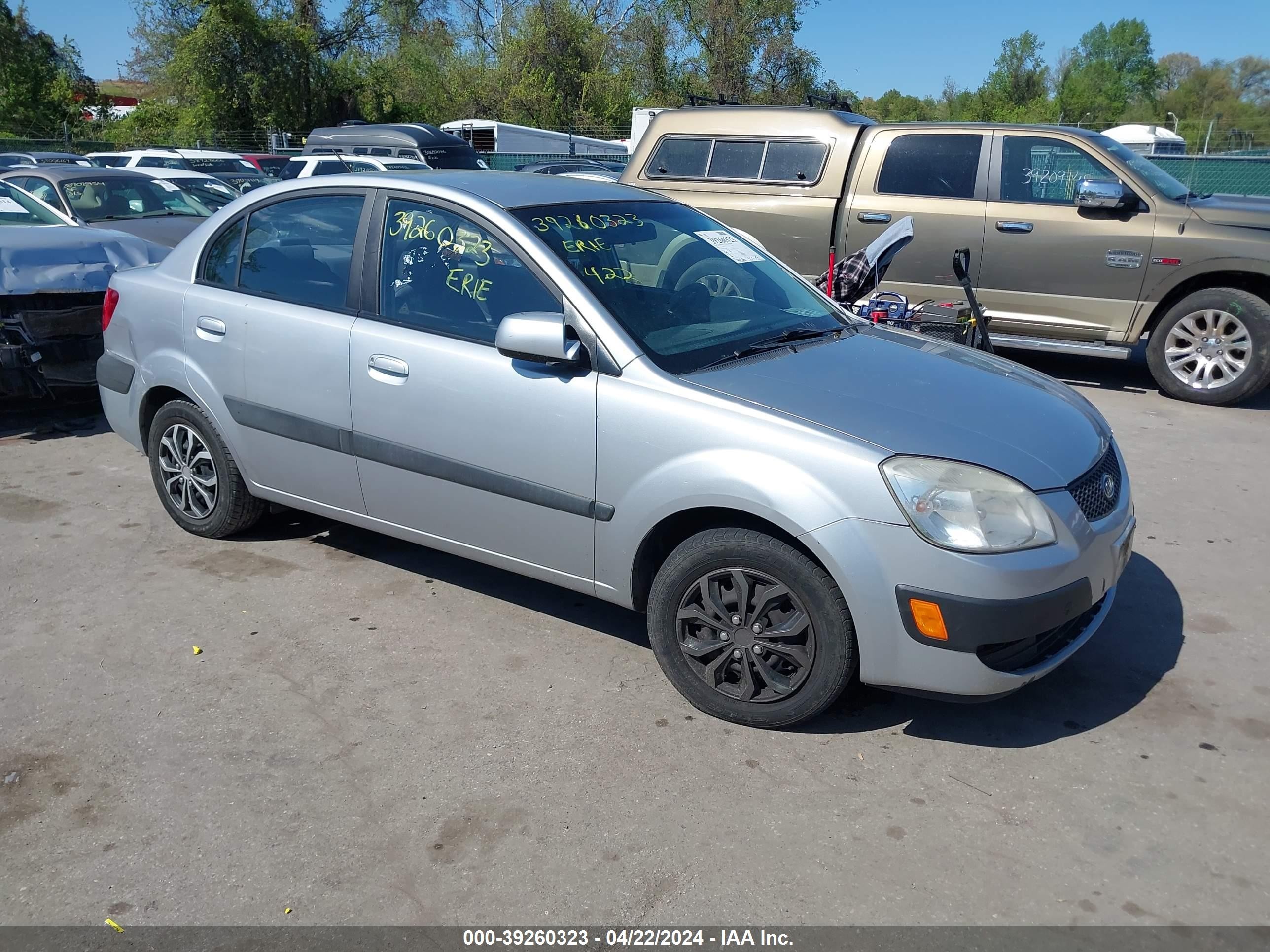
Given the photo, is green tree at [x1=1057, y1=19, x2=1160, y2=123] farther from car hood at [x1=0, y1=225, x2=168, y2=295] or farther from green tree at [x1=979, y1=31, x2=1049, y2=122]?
car hood at [x1=0, y1=225, x2=168, y2=295]

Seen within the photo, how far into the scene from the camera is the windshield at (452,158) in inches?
822

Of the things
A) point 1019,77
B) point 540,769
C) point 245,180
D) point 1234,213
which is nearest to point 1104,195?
point 1234,213

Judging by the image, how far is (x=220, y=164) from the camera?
22.0m

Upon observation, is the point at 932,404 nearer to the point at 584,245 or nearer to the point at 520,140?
the point at 584,245

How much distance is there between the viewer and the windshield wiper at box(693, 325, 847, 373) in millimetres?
3619

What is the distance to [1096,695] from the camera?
11.9 ft

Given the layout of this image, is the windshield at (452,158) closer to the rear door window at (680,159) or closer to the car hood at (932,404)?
the rear door window at (680,159)

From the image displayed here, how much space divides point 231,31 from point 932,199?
120ft

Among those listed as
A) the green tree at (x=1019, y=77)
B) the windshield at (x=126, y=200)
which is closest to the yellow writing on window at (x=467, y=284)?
the windshield at (x=126, y=200)

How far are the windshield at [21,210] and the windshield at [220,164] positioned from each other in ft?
48.0

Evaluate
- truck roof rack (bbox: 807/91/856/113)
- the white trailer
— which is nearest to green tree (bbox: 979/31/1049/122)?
the white trailer

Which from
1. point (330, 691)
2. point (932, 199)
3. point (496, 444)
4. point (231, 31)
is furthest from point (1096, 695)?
point (231, 31)

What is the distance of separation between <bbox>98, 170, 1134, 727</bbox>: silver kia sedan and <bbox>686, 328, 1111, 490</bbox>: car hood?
1 cm

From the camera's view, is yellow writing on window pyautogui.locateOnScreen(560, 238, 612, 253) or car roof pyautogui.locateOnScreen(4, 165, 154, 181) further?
car roof pyautogui.locateOnScreen(4, 165, 154, 181)
